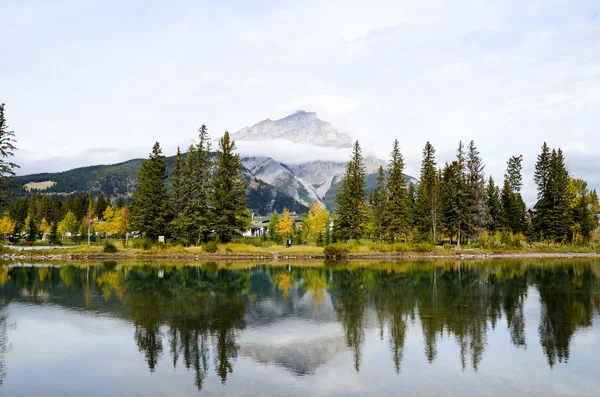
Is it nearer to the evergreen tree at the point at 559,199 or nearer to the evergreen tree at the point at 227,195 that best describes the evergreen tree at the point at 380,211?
the evergreen tree at the point at 227,195

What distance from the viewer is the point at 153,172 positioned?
73938mm

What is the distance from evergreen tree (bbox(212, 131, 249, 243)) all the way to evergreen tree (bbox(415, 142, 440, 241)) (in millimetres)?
34507

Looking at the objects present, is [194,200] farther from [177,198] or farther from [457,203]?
[457,203]

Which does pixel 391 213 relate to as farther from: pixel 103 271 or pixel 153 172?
pixel 103 271

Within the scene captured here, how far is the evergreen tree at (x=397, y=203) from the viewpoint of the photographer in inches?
3231

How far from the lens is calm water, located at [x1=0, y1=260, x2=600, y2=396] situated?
1388cm

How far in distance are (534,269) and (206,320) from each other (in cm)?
4233

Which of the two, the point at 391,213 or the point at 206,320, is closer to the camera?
the point at 206,320

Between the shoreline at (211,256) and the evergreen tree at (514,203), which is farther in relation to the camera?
the evergreen tree at (514,203)

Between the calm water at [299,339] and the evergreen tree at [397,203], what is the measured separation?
148 feet

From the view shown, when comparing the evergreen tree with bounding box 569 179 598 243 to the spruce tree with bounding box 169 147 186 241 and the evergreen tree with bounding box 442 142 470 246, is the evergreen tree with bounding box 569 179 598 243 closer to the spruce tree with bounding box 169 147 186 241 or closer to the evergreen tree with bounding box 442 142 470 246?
the evergreen tree with bounding box 442 142 470 246

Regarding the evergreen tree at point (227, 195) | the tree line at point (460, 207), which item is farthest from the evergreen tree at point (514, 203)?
the evergreen tree at point (227, 195)

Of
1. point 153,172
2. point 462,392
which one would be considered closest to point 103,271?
point 153,172

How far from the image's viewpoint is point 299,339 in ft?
63.4
